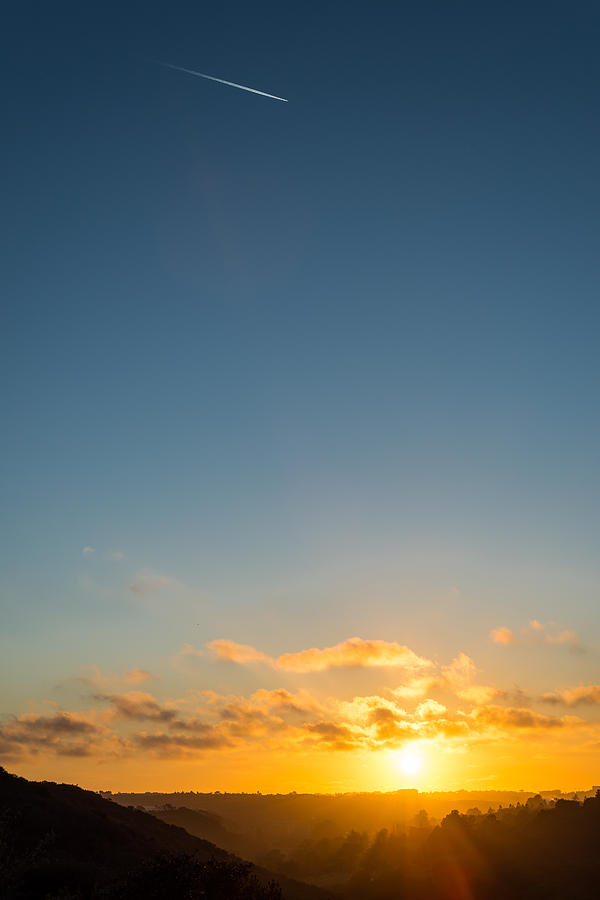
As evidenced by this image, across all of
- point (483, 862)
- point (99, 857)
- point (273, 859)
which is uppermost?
point (99, 857)

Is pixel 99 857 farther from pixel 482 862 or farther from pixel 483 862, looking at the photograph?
pixel 483 862

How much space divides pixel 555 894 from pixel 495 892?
10502mm

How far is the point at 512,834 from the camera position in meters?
138

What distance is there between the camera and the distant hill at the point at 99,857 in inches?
1481

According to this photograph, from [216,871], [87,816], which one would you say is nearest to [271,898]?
[216,871]

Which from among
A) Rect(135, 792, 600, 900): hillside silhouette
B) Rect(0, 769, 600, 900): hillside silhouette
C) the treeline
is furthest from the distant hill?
the treeline

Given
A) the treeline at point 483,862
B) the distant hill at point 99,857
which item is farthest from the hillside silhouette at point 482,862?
the distant hill at point 99,857

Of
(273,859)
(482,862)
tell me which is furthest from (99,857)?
(273,859)

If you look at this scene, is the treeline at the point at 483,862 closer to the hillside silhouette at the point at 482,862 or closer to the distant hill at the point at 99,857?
the hillside silhouette at the point at 482,862

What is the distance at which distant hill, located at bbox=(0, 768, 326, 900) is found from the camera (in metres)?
37.6

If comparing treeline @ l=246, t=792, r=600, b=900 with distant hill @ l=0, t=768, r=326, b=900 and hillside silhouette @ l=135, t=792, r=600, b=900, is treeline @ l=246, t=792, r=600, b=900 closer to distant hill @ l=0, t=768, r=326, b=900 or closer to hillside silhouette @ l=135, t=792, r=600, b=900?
hillside silhouette @ l=135, t=792, r=600, b=900

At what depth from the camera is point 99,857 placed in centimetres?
7394

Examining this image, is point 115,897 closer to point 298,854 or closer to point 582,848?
point 582,848

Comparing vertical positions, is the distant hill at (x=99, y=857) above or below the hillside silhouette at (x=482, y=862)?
above
